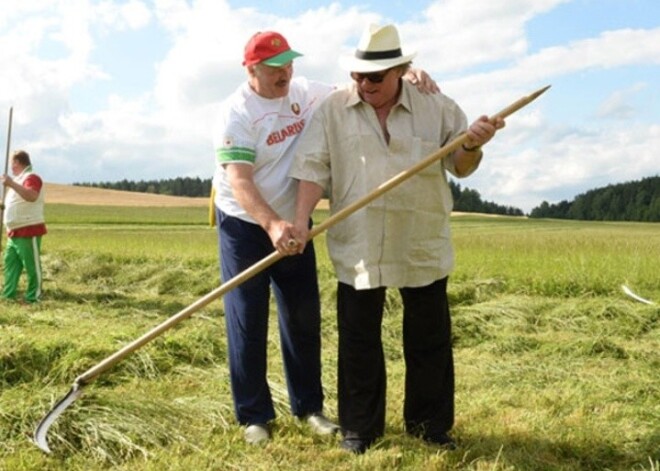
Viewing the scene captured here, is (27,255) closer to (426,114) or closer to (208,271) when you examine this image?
(208,271)

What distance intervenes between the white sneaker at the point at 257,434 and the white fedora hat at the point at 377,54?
66.0 inches

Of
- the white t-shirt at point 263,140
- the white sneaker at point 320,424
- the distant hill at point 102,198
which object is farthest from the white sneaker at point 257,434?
the distant hill at point 102,198

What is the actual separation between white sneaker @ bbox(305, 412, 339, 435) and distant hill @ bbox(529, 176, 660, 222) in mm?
59799

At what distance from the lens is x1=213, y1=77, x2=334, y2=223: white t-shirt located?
3.70 metres

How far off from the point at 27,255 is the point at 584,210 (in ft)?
207

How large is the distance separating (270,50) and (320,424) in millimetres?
1731

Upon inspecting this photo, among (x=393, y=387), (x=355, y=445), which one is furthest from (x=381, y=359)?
(x=393, y=387)

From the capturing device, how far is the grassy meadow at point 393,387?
11.8 feet

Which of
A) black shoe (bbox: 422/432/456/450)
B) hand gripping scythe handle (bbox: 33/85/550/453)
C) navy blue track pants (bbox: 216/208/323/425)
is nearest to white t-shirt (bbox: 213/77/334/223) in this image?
navy blue track pants (bbox: 216/208/323/425)

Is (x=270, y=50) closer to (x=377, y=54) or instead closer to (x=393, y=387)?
(x=377, y=54)

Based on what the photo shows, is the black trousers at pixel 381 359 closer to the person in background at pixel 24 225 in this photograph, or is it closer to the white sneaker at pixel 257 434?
the white sneaker at pixel 257 434

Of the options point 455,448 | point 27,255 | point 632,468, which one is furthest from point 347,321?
point 27,255

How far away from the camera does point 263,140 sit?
3.75m

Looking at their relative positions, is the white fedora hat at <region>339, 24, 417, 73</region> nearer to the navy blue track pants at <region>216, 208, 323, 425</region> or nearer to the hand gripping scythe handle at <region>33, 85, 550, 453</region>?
the hand gripping scythe handle at <region>33, 85, 550, 453</region>
